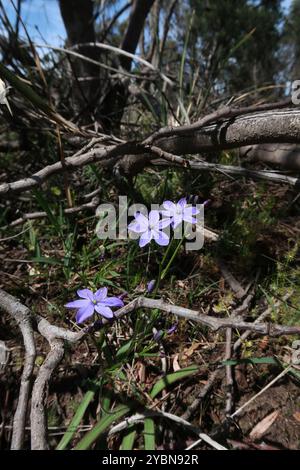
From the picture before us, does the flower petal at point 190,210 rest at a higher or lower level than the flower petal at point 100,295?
higher

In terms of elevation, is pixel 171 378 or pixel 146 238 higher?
pixel 146 238

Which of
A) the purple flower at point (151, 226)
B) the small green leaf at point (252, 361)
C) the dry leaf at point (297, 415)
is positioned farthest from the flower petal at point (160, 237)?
the dry leaf at point (297, 415)

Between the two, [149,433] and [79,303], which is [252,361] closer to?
[149,433]

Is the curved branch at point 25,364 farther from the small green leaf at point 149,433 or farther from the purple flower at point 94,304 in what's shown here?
the small green leaf at point 149,433

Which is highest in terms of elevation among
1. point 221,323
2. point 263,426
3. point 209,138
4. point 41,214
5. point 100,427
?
point 209,138

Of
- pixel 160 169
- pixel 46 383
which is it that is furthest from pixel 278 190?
pixel 46 383

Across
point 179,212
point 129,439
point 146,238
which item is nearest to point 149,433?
point 129,439

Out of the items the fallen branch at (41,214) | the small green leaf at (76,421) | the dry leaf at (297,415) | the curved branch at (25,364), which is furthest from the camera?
the fallen branch at (41,214)

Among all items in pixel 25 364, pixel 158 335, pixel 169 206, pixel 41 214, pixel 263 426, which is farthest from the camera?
pixel 41 214
